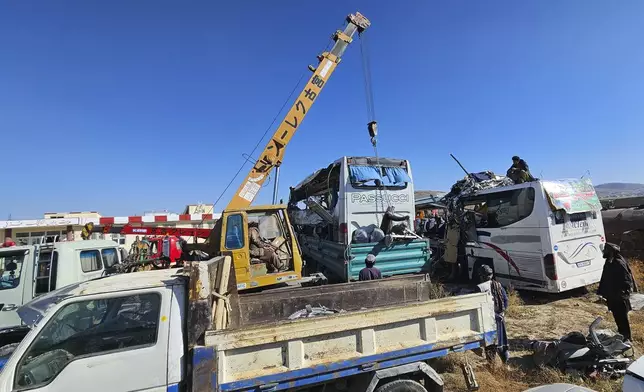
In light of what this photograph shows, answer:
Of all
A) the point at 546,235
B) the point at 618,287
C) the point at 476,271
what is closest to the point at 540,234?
the point at 546,235

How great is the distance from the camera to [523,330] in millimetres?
5438

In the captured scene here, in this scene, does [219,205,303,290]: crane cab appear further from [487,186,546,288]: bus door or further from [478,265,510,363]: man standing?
[487,186,546,288]: bus door

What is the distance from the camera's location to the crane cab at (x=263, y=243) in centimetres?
552

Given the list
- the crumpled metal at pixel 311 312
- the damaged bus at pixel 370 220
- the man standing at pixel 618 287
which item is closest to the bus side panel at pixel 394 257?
the damaged bus at pixel 370 220

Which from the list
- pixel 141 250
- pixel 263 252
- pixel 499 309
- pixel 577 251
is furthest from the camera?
pixel 141 250

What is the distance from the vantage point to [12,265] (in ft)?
18.2

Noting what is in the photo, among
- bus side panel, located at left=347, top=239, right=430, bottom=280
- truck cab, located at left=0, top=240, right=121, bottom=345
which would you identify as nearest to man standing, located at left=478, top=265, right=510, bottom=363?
bus side panel, located at left=347, top=239, right=430, bottom=280

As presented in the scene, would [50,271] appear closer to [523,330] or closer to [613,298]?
[523,330]

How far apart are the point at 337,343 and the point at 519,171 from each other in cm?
714

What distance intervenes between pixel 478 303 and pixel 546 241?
4051mm

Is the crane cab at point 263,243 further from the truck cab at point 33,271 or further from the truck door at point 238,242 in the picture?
the truck cab at point 33,271

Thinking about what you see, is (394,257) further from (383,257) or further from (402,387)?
(402,387)

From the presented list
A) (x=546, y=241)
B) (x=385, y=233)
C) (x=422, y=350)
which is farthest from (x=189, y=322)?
(x=546, y=241)

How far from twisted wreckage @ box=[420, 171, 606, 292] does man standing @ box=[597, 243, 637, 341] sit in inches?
52.9
